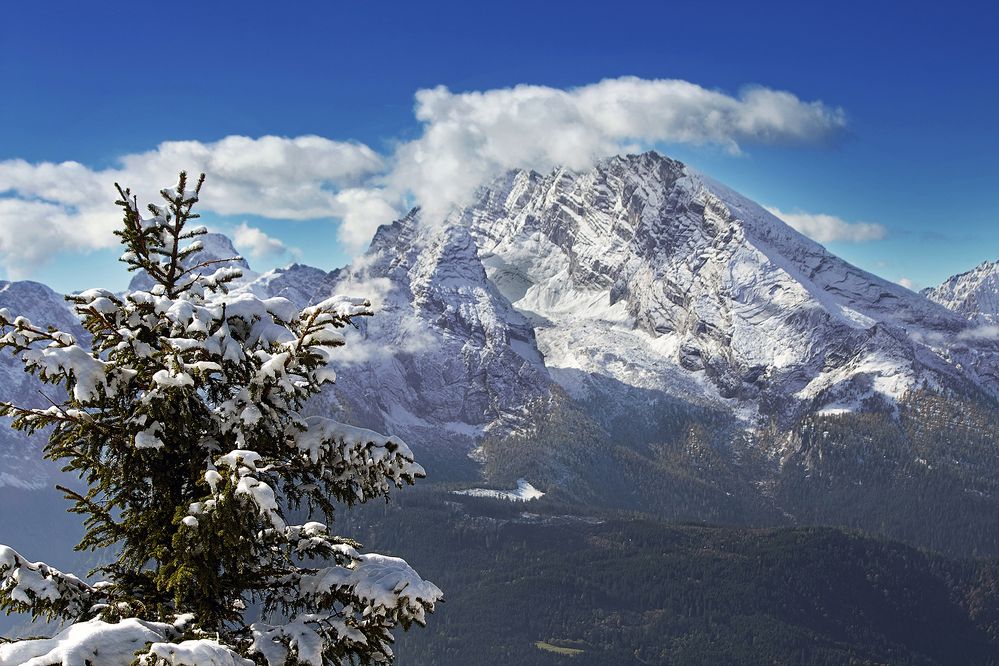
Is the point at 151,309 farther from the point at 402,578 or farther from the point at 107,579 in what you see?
the point at 402,578

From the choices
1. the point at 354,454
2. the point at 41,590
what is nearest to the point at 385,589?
the point at 354,454

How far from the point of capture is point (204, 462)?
20469 mm

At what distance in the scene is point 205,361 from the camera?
748 inches

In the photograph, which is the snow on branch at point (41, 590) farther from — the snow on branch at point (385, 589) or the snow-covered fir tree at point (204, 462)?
the snow on branch at point (385, 589)

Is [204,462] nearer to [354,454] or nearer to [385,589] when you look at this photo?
[354,454]

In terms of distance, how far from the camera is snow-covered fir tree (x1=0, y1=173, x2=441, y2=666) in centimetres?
1866

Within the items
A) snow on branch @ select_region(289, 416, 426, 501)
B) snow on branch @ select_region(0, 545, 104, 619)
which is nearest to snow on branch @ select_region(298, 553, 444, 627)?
snow on branch @ select_region(289, 416, 426, 501)

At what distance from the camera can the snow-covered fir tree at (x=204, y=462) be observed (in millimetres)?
18656

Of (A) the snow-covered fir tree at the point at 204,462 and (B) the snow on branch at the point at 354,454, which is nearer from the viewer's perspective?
(A) the snow-covered fir tree at the point at 204,462

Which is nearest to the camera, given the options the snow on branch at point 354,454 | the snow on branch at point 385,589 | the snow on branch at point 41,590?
the snow on branch at point 41,590

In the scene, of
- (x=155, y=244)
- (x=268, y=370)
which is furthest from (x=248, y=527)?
(x=155, y=244)

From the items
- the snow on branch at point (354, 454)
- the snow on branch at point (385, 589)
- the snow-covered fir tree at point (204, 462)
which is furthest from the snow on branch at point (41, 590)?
the snow on branch at point (354, 454)

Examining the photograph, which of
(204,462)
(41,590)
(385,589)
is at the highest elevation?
(204,462)

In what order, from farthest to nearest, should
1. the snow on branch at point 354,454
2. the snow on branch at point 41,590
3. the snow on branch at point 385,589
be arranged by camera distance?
the snow on branch at point 354,454
the snow on branch at point 385,589
the snow on branch at point 41,590
